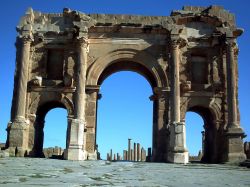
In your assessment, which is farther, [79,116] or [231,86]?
[231,86]

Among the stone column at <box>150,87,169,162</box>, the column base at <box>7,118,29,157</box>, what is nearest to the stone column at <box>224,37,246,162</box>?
the stone column at <box>150,87,169,162</box>

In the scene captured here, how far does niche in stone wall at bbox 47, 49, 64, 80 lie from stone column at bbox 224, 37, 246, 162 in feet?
26.6

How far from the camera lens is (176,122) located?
1839 centimetres

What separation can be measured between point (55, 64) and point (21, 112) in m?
3.09

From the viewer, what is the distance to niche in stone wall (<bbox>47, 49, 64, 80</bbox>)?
20.4m

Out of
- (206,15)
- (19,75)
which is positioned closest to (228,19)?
(206,15)

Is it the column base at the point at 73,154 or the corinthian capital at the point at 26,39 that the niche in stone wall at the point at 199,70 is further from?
the corinthian capital at the point at 26,39

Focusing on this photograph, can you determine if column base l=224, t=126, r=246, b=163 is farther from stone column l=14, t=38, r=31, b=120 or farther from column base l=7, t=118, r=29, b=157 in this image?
stone column l=14, t=38, r=31, b=120

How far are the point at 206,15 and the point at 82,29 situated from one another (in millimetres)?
6160

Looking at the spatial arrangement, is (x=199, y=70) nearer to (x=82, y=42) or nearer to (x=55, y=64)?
(x=82, y=42)

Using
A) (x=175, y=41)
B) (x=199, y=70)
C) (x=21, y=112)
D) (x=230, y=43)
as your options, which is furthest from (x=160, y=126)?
(x=21, y=112)

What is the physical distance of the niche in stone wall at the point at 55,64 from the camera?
20359 mm

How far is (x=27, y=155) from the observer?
18625 mm

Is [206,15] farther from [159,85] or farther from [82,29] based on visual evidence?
[82,29]
